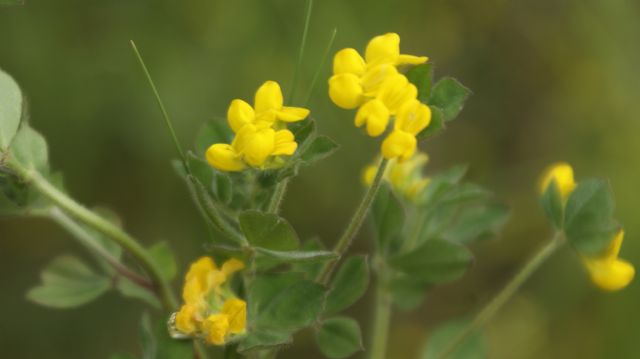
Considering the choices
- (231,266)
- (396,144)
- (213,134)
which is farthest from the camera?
(213,134)

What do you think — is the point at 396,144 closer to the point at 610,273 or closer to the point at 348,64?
the point at 348,64

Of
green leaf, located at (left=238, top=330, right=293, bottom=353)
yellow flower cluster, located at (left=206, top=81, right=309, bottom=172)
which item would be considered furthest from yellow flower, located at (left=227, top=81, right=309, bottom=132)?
green leaf, located at (left=238, top=330, right=293, bottom=353)

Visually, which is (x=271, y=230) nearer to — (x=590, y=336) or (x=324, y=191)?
(x=324, y=191)

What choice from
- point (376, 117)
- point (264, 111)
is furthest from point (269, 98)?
point (376, 117)

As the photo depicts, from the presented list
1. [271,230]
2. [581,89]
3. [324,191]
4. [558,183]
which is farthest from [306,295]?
[581,89]

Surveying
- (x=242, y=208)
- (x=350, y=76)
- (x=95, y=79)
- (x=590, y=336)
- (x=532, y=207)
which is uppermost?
(x=350, y=76)

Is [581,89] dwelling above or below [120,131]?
above

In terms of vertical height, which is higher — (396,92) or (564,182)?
(396,92)
